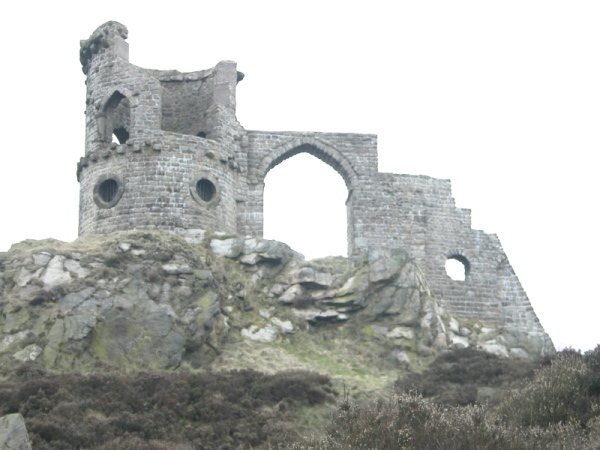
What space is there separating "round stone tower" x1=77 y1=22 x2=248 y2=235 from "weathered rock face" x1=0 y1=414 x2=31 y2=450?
14458mm

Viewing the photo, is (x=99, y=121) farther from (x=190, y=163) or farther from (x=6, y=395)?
(x=6, y=395)

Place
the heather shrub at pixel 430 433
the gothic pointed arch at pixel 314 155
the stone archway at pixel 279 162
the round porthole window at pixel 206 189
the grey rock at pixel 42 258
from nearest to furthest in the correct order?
1. the heather shrub at pixel 430 433
2. the grey rock at pixel 42 258
3. the round porthole window at pixel 206 189
4. the stone archway at pixel 279 162
5. the gothic pointed arch at pixel 314 155

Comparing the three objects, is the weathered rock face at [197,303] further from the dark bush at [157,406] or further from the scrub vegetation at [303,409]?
the dark bush at [157,406]

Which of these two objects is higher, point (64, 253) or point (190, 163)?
point (190, 163)

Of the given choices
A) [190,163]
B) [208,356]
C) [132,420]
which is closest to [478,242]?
[190,163]

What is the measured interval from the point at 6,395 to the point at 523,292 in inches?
810

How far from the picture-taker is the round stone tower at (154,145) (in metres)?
33.8

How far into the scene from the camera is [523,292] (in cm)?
3756

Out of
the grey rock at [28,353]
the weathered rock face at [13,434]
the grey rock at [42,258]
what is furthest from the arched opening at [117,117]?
the weathered rock face at [13,434]

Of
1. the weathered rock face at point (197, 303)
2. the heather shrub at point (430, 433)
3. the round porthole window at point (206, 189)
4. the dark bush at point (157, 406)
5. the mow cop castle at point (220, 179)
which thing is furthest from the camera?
the round porthole window at point (206, 189)

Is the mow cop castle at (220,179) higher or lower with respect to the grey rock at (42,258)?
higher

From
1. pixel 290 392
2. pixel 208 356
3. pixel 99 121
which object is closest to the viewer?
pixel 290 392

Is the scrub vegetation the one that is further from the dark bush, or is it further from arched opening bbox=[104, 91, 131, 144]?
arched opening bbox=[104, 91, 131, 144]

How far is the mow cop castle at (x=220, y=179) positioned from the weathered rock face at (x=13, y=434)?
47.5 feet
